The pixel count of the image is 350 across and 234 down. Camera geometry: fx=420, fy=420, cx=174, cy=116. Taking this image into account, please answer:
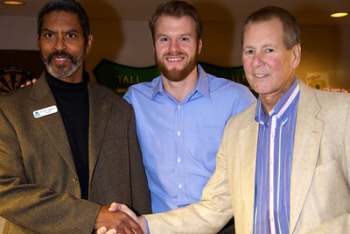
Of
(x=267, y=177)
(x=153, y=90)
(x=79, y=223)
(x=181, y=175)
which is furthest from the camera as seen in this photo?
(x=153, y=90)

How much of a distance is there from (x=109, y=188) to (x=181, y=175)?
44 centimetres

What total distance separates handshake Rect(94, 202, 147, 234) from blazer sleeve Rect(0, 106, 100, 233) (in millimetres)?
51

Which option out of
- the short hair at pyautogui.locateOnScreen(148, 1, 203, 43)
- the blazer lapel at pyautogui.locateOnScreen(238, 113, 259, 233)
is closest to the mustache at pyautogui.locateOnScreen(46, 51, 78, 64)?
the short hair at pyautogui.locateOnScreen(148, 1, 203, 43)

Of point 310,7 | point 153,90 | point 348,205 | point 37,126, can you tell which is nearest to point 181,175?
point 153,90

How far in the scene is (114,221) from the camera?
7.22ft

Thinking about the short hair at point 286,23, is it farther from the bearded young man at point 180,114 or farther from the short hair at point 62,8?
the short hair at point 62,8

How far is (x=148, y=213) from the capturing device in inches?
102

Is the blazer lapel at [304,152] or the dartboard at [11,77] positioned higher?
the dartboard at [11,77]

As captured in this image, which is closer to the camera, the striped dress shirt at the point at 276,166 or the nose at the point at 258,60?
the striped dress shirt at the point at 276,166

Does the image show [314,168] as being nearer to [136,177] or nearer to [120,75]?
[136,177]

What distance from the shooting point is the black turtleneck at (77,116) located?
227 cm

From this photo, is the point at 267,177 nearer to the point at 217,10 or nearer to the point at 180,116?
the point at 180,116

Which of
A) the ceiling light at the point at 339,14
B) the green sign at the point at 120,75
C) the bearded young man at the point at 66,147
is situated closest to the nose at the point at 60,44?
the bearded young man at the point at 66,147

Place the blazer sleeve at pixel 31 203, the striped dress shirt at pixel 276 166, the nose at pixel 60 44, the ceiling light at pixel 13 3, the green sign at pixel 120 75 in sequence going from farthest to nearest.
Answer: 1. the green sign at pixel 120 75
2. the ceiling light at pixel 13 3
3. the nose at pixel 60 44
4. the blazer sleeve at pixel 31 203
5. the striped dress shirt at pixel 276 166
